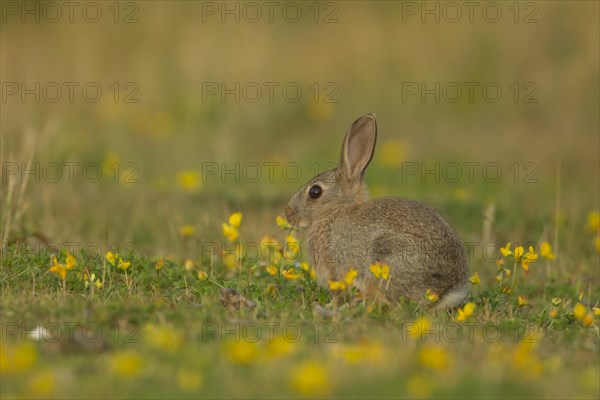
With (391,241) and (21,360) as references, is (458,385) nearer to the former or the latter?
(21,360)

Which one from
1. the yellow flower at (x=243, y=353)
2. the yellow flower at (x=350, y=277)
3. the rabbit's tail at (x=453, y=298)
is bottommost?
the rabbit's tail at (x=453, y=298)

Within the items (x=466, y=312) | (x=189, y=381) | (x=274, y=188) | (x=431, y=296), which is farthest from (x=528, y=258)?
(x=274, y=188)

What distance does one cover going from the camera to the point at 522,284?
27.9 ft

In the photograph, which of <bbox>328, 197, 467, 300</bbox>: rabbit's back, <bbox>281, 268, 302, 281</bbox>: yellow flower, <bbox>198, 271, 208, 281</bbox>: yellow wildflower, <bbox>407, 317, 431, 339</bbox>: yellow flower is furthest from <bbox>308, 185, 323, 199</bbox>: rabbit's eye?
<bbox>407, 317, 431, 339</bbox>: yellow flower

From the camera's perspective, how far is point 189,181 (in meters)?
10.8

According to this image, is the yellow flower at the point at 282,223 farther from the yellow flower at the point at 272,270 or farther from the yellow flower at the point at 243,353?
the yellow flower at the point at 243,353

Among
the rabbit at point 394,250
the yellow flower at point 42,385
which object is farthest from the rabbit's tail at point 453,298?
the yellow flower at point 42,385

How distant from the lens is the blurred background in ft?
41.2

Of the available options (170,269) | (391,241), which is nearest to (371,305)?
(391,241)

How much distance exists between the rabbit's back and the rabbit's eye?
0.73 m

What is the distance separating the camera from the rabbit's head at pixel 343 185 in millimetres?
8109

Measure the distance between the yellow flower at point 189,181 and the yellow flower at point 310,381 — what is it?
632 cm

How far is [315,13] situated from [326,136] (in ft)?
9.07

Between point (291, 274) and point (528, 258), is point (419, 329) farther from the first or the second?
point (528, 258)
